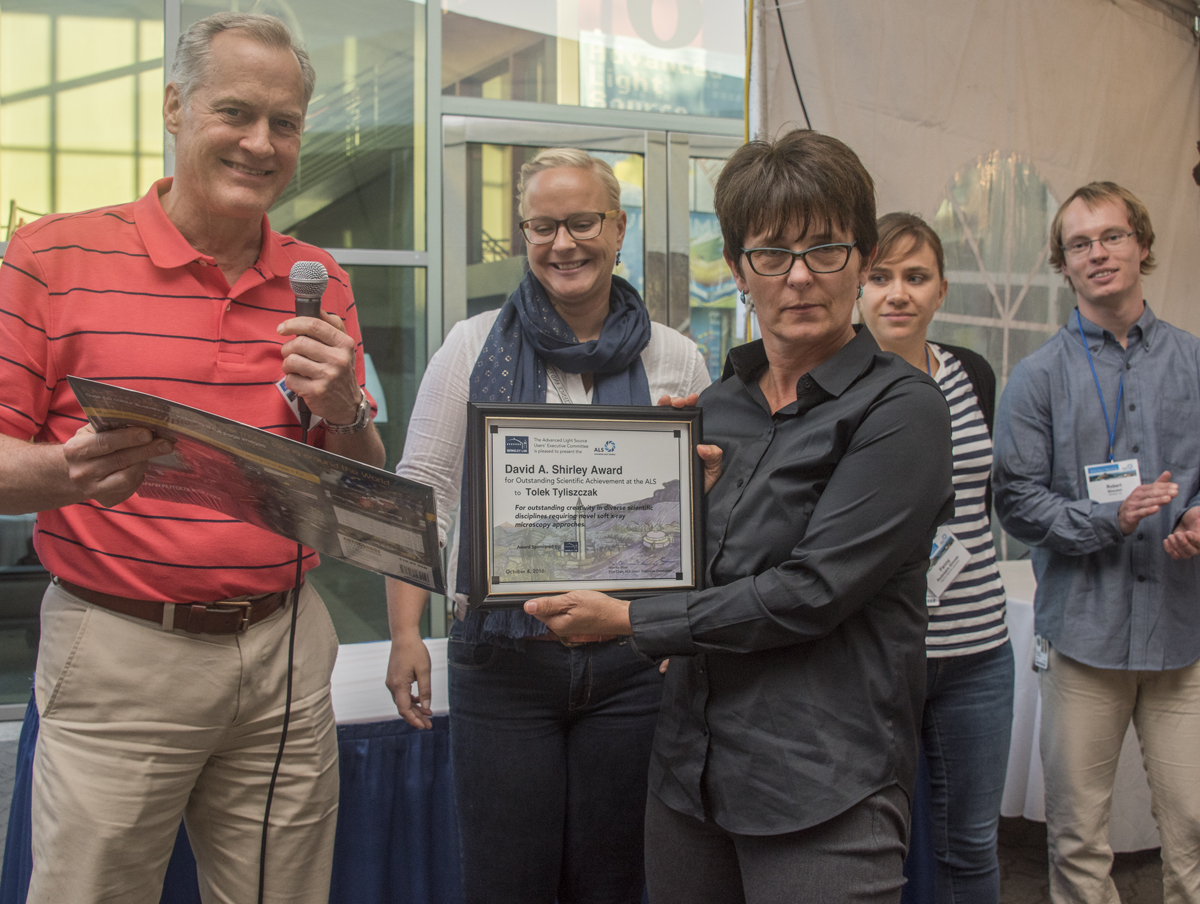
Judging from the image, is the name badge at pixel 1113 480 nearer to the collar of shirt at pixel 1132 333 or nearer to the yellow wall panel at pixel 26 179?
the collar of shirt at pixel 1132 333

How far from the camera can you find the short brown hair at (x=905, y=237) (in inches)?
81.3

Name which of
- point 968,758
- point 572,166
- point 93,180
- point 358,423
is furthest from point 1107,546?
point 93,180

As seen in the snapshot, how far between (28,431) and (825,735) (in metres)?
1.24

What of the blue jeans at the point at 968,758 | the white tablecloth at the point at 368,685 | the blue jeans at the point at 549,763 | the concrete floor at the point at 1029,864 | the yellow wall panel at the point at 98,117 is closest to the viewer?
the blue jeans at the point at 549,763

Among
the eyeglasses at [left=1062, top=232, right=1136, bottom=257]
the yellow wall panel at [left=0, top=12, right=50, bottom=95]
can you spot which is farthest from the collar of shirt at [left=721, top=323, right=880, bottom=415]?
the yellow wall panel at [left=0, top=12, right=50, bottom=95]

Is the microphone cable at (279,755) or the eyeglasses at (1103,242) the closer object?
the microphone cable at (279,755)

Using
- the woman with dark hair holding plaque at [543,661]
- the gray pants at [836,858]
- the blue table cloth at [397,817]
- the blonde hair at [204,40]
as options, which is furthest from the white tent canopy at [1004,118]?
the gray pants at [836,858]

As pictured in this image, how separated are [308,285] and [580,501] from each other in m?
0.50

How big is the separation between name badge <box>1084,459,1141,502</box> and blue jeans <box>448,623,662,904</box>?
1247 millimetres

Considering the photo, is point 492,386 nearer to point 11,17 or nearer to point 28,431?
point 28,431

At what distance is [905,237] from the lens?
207 cm

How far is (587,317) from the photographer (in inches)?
70.7

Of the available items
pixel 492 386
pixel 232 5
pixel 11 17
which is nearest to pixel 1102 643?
pixel 492 386

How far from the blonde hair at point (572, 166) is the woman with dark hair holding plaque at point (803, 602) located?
0.47m
